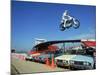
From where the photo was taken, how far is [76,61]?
2.85 m

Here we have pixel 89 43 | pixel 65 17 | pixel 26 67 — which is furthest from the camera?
pixel 89 43

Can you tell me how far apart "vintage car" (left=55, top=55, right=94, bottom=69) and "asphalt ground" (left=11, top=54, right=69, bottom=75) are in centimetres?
12

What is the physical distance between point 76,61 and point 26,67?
2.16 ft

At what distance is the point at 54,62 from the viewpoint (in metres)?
2.76

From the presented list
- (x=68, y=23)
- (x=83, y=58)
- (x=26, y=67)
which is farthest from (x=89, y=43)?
(x=26, y=67)

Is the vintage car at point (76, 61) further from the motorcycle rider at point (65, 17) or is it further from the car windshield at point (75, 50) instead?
the motorcycle rider at point (65, 17)

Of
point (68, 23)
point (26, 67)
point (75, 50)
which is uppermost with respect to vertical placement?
point (68, 23)

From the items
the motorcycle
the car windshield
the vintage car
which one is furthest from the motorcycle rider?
the vintage car

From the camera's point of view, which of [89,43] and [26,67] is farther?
[89,43]

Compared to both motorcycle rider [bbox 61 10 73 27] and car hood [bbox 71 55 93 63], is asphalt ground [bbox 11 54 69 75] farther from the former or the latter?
motorcycle rider [bbox 61 10 73 27]

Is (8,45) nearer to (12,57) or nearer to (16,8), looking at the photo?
(12,57)

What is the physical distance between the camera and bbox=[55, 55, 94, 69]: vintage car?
2.79 metres

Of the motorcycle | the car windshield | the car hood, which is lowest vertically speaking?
the car hood

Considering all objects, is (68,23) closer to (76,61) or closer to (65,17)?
(65,17)
